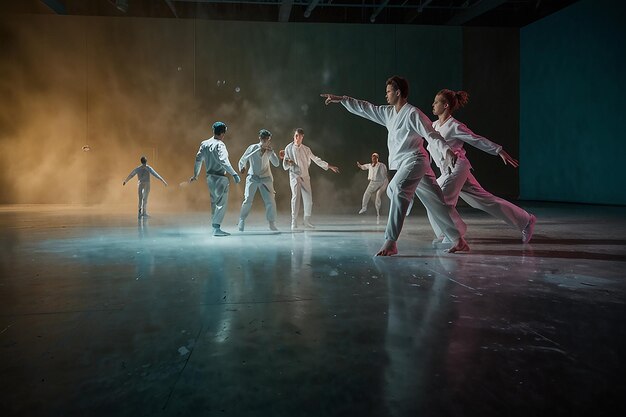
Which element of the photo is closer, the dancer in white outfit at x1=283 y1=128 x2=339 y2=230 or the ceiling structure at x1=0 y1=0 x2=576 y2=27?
the dancer in white outfit at x1=283 y1=128 x2=339 y2=230

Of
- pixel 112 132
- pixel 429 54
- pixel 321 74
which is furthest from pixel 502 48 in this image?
pixel 112 132

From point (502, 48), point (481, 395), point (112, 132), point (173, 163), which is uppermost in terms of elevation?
point (502, 48)

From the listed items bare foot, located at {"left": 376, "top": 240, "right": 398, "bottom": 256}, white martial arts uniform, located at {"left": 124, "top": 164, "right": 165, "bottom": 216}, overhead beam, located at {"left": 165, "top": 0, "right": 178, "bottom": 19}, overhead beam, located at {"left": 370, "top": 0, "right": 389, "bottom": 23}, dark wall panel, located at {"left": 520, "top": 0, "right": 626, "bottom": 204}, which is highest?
overhead beam, located at {"left": 165, "top": 0, "right": 178, "bottom": 19}

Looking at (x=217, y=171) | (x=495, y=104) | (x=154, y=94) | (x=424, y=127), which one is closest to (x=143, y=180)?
(x=217, y=171)

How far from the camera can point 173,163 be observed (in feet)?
51.2

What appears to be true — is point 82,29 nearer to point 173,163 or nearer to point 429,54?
point 173,163

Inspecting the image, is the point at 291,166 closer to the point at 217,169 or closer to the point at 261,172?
the point at 261,172

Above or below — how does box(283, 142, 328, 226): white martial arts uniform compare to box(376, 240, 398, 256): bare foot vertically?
above

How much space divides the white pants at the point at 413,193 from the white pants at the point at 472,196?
340 millimetres

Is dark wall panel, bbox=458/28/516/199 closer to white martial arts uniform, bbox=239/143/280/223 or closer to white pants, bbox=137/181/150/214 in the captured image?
white pants, bbox=137/181/150/214

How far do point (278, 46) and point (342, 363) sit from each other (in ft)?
50.4

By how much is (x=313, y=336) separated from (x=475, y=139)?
3638 mm

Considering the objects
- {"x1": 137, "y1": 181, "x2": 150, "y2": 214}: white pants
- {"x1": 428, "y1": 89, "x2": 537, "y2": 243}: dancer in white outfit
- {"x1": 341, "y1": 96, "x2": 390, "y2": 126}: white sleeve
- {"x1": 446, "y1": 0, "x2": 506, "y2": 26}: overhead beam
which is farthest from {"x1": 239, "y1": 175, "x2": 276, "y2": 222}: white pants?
{"x1": 446, "y1": 0, "x2": 506, "y2": 26}: overhead beam

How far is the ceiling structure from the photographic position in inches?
608
